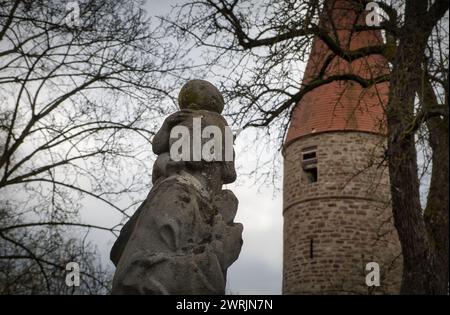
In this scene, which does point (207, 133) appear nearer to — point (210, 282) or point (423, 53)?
point (210, 282)

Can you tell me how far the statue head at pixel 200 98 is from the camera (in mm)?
3256

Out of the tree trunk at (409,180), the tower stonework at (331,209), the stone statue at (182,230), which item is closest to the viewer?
the stone statue at (182,230)

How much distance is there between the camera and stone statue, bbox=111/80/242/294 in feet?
8.54

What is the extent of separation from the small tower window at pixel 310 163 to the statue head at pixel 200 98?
55.3 feet

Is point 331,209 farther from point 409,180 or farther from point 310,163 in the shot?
point 409,180

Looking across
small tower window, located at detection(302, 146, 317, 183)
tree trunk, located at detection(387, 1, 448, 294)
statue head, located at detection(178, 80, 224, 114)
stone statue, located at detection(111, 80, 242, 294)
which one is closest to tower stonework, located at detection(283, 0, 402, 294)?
small tower window, located at detection(302, 146, 317, 183)

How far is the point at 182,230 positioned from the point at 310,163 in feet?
57.6

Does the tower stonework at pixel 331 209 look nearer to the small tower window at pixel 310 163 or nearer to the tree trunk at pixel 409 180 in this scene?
the small tower window at pixel 310 163

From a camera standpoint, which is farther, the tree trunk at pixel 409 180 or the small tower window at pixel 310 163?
the small tower window at pixel 310 163

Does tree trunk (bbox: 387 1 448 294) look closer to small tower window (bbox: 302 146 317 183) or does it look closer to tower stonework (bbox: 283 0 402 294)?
tower stonework (bbox: 283 0 402 294)

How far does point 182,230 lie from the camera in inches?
107

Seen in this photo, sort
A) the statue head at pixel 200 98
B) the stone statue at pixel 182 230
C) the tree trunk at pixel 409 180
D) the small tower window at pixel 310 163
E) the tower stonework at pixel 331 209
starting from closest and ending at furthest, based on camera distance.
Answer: the stone statue at pixel 182 230
the statue head at pixel 200 98
the tree trunk at pixel 409 180
the tower stonework at pixel 331 209
the small tower window at pixel 310 163

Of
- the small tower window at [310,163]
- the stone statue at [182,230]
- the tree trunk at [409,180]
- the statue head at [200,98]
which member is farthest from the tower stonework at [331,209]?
the stone statue at [182,230]

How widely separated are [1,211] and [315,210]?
1150 centimetres
